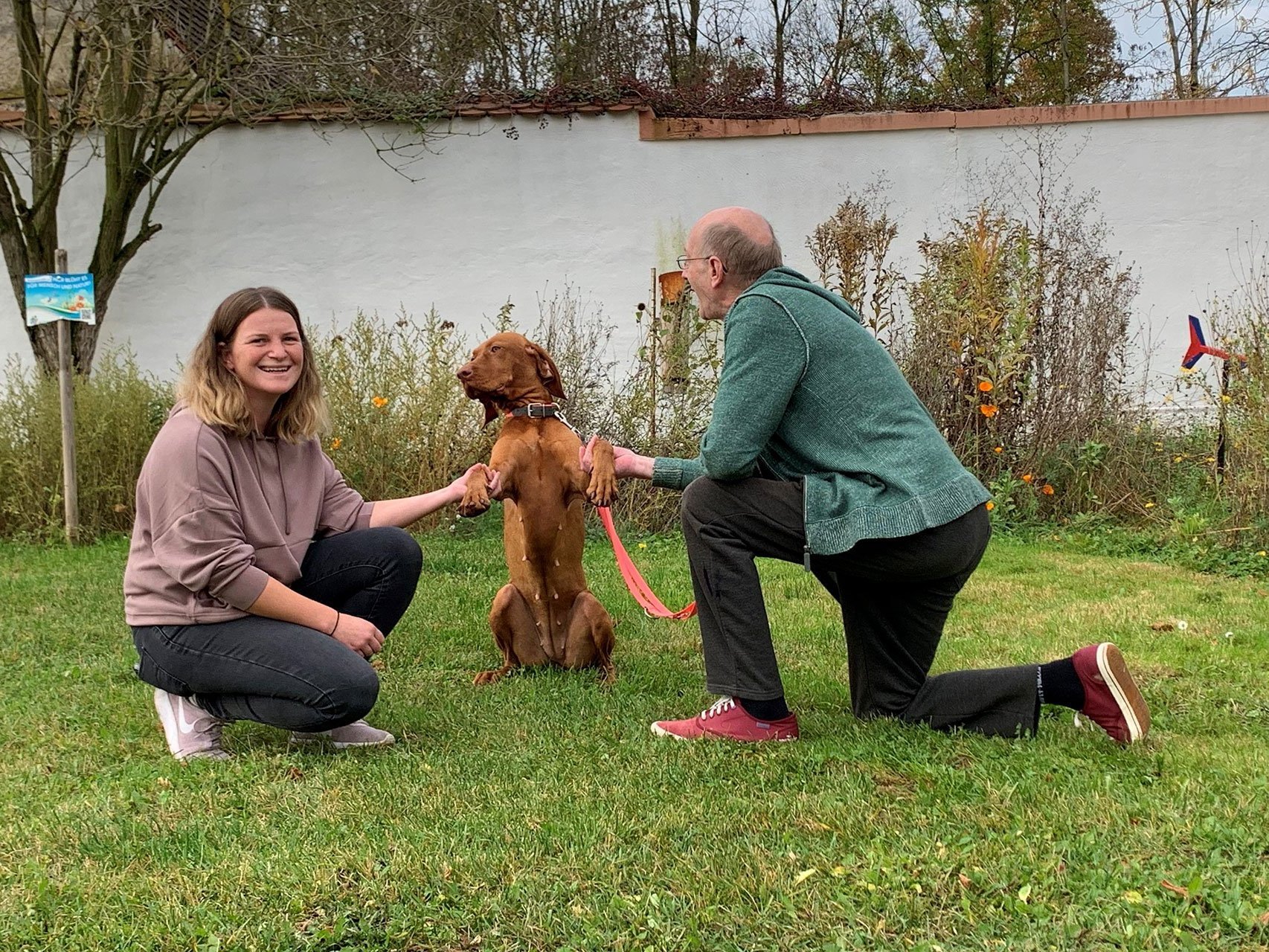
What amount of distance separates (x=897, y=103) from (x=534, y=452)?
7651 mm

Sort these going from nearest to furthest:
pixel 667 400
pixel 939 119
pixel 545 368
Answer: pixel 545 368 → pixel 667 400 → pixel 939 119

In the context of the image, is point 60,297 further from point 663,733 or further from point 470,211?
point 663,733

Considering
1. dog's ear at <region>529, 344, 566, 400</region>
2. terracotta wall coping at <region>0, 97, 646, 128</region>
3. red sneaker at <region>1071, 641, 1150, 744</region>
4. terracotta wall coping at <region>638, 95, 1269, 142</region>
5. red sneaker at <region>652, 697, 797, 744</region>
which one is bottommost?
red sneaker at <region>652, 697, 797, 744</region>

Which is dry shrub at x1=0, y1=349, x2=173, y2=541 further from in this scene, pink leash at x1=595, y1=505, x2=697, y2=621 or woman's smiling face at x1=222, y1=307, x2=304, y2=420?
woman's smiling face at x1=222, y1=307, x2=304, y2=420

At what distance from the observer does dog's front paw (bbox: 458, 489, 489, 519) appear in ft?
12.6

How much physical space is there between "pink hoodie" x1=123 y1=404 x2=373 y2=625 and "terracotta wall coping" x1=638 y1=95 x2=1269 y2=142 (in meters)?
6.71

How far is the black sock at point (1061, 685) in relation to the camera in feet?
11.0

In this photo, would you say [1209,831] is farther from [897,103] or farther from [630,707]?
[897,103]

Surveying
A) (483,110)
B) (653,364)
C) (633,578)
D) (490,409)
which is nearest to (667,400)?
(653,364)

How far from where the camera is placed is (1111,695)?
130 inches

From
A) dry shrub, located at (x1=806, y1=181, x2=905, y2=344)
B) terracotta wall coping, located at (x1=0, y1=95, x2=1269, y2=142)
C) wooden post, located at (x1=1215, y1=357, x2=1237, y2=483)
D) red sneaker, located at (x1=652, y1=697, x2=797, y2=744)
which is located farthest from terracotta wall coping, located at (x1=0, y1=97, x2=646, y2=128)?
red sneaker, located at (x1=652, y1=697, x2=797, y2=744)

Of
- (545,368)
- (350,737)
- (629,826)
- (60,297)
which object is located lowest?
(350,737)

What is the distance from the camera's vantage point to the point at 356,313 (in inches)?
383

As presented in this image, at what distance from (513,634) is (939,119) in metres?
6.84
